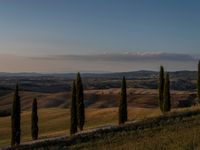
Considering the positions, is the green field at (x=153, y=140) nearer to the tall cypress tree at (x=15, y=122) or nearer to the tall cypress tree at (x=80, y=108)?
the tall cypress tree at (x=80, y=108)

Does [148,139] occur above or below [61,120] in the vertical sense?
above

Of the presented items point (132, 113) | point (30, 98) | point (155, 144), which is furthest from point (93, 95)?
point (155, 144)

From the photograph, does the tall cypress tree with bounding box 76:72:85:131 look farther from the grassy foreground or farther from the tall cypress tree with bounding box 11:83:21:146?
the grassy foreground

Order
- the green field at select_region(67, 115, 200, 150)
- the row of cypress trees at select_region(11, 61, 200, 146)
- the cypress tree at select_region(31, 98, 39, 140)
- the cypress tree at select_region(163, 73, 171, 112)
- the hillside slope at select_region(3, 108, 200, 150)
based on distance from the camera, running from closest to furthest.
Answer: the green field at select_region(67, 115, 200, 150) → the hillside slope at select_region(3, 108, 200, 150) → the row of cypress trees at select_region(11, 61, 200, 146) → the cypress tree at select_region(31, 98, 39, 140) → the cypress tree at select_region(163, 73, 171, 112)

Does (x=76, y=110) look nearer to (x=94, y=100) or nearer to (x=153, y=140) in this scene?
(x=153, y=140)

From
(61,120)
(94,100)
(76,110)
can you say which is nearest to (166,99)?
(76,110)

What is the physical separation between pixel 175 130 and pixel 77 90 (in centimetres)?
3777

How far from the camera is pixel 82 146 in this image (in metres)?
36.2

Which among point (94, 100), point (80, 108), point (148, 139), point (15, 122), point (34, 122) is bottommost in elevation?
point (94, 100)

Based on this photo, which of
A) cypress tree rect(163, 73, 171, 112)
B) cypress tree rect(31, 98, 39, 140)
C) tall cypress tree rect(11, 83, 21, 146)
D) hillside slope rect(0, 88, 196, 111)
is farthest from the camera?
hillside slope rect(0, 88, 196, 111)

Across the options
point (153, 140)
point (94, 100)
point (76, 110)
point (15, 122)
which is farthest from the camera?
point (94, 100)

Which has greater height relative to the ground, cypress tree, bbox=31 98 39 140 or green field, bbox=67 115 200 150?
green field, bbox=67 115 200 150

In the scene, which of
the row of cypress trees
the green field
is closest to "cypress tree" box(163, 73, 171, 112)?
the row of cypress trees

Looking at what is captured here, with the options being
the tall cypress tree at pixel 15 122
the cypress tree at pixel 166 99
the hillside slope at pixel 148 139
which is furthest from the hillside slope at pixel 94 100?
the hillside slope at pixel 148 139
